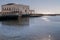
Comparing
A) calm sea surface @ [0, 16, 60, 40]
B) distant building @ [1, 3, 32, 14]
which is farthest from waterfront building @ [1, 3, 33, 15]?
calm sea surface @ [0, 16, 60, 40]

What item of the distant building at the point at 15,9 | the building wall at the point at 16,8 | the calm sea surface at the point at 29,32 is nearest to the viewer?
the calm sea surface at the point at 29,32

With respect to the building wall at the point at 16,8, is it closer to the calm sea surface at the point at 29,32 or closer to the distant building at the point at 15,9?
the distant building at the point at 15,9

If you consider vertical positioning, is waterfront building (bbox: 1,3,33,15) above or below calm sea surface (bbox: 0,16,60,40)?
below

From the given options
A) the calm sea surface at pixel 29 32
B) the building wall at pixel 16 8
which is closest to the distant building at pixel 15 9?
the building wall at pixel 16 8

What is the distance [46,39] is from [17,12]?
107 feet

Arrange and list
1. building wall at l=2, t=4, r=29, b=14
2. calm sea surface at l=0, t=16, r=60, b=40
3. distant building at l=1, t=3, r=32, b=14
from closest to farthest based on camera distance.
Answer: calm sea surface at l=0, t=16, r=60, b=40, distant building at l=1, t=3, r=32, b=14, building wall at l=2, t=4, r=29, b=14

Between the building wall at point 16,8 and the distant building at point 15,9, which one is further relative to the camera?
the building wall at point 16,8

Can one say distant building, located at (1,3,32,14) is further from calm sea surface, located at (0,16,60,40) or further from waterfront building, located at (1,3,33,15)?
calm sea surface, located at (0,16,60,40)

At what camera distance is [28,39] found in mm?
8531

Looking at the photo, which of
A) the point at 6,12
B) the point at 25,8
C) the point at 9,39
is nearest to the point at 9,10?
the point at 6,12

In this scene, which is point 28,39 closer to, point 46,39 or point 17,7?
point 46,39

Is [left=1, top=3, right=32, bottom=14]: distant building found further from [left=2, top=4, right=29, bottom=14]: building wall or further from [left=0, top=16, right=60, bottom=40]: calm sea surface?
[left=0, top=16, right=60, bottom=40]: calm sea surface

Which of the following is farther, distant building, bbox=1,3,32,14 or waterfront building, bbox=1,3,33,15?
distant building, bbox=1,3,32,14

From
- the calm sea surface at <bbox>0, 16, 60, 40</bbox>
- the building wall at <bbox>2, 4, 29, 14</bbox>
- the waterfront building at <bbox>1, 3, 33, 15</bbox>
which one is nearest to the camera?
the calm sea surface at <bbox>0, 16, 60, 40</bbox>
